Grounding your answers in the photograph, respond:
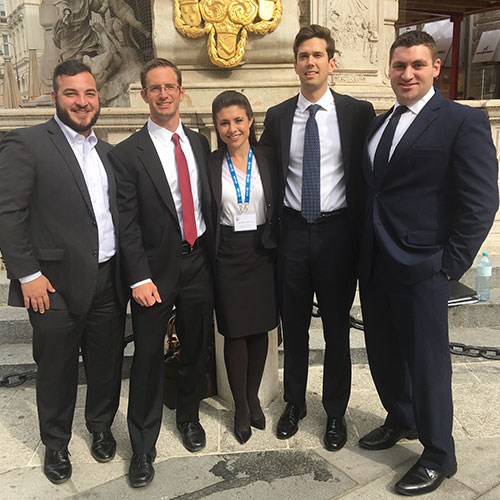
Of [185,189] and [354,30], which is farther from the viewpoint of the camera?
[354,30]

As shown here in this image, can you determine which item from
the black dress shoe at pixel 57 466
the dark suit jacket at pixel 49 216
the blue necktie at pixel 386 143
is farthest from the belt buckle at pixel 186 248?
the black dress shoe at pixel 57 466

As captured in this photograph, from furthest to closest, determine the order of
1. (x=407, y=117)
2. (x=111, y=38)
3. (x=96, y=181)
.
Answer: (x=111, y=38) < (x=96, y=181) < (x=407, y=117)

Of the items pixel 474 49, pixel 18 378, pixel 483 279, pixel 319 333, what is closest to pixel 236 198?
pixel 319 333

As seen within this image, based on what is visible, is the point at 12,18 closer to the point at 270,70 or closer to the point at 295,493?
the point at 270,70

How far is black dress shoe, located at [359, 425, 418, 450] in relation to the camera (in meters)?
3.11

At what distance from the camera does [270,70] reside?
239 inches

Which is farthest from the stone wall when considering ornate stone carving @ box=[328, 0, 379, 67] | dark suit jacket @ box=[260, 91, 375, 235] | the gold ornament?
dark suit jacket @ box=[260, 91, 375, 235]

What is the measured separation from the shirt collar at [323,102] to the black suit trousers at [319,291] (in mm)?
586

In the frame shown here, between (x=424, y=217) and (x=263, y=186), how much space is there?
0.88m

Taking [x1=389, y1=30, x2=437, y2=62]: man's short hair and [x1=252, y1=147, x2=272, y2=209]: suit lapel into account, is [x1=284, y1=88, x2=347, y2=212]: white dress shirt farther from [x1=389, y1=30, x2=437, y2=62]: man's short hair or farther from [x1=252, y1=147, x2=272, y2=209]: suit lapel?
[x1=389, y1=30, x2=437, y2=62]: man's short hair

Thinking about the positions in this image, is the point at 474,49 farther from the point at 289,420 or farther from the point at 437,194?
the point at 289,420

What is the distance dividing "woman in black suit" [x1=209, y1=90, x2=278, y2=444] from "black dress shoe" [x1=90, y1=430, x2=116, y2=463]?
0.76 m

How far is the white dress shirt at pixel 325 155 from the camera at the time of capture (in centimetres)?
291

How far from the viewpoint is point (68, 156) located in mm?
2650
